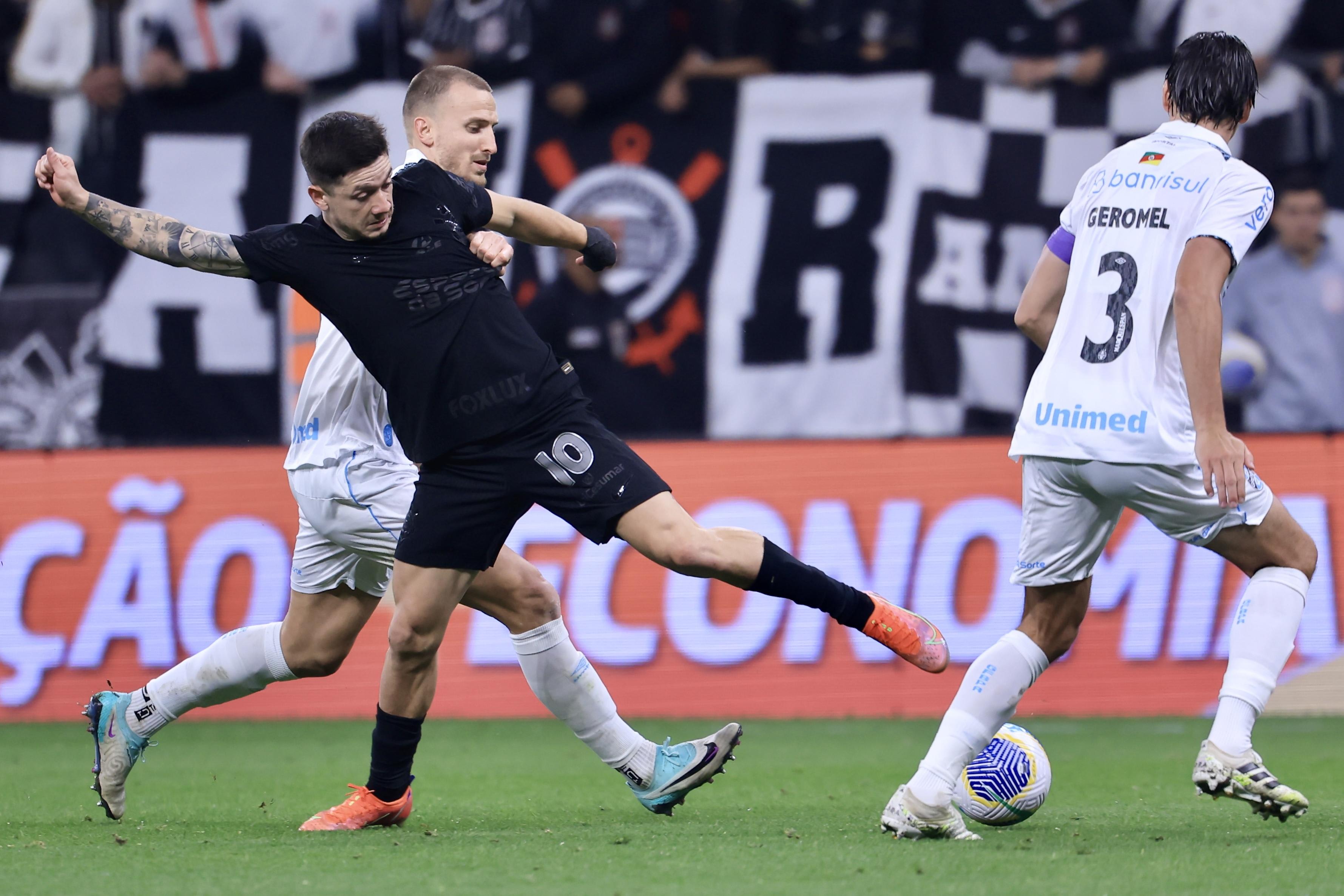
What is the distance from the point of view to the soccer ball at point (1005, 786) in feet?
15.3

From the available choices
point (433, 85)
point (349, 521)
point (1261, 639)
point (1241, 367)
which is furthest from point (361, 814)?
point (1241, 367)

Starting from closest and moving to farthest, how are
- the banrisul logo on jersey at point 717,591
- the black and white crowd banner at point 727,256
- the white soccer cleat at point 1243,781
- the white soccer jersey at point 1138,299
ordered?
1. the white soccer cleat at point 1243,781
2. the white soccer jersey at point 1138,299
3. the banrisul logo on jersey at point 717,591
4. the black and white crowd banner at point 727,256

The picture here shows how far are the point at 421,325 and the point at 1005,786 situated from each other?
2087mm

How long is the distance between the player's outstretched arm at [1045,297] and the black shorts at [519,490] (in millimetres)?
1116

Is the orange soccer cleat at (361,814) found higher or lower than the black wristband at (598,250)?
lower

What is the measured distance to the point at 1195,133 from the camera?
429 cm

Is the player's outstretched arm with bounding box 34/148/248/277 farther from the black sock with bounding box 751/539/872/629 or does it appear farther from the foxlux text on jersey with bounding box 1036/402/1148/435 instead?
the foxlux text on jersey with bounding box 1036/402/1148/435

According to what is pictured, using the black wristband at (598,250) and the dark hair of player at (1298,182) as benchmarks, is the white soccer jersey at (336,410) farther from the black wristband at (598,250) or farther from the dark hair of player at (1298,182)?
the dark hair of player at (1298,182)

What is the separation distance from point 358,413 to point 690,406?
17.3 ft

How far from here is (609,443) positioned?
4594 millimetres

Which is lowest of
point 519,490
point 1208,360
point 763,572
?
point 763,572

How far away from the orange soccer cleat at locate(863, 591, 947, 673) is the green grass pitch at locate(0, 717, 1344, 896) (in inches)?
19.4

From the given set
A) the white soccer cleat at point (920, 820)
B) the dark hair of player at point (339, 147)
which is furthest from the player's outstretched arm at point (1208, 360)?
the dark hair of player at point (339, 147)

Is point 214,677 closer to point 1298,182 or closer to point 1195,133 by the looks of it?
point 1195,133
